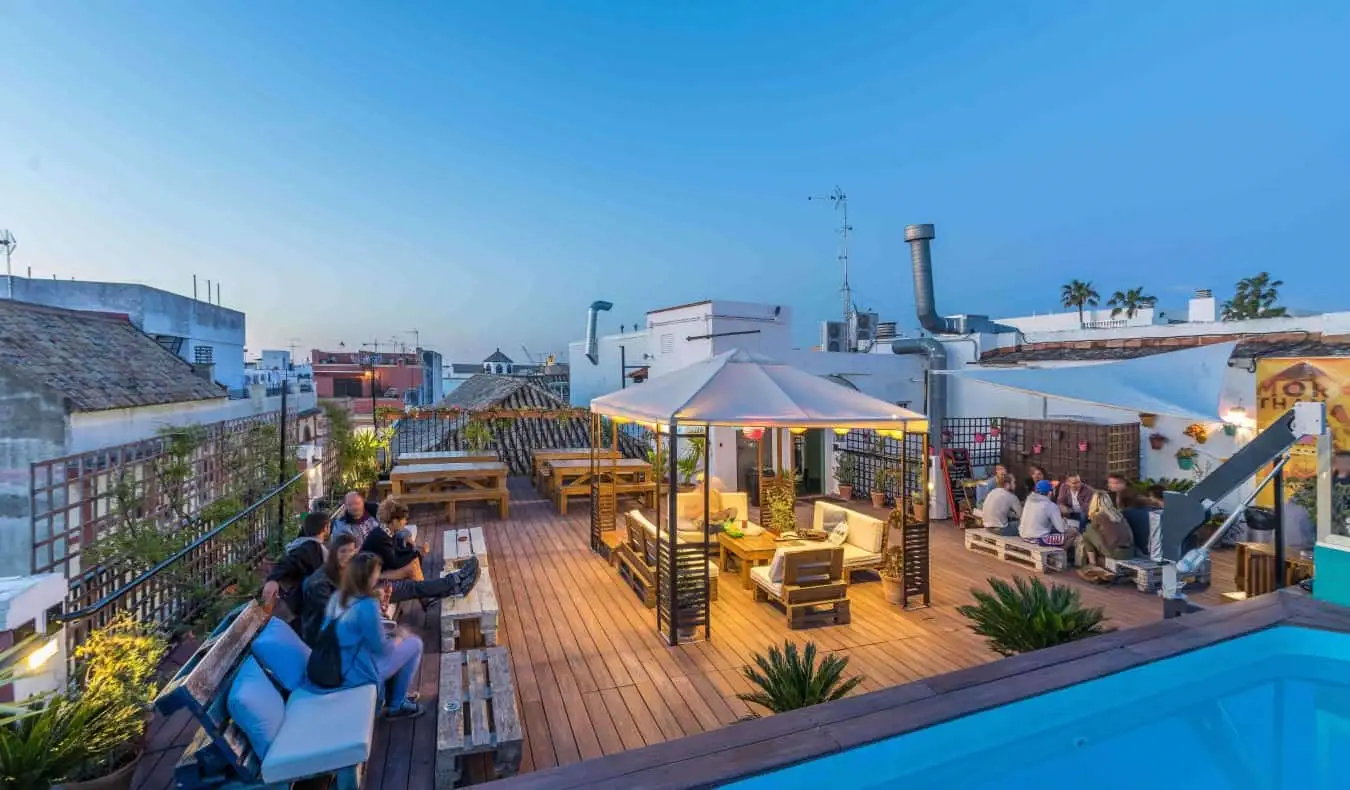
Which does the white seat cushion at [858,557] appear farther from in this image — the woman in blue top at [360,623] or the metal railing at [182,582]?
the metal railing at [182,582]

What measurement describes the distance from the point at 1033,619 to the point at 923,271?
9.32m

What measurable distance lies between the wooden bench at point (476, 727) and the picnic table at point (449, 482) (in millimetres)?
6854

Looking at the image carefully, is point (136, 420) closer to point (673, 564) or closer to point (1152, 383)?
point (673, 564)

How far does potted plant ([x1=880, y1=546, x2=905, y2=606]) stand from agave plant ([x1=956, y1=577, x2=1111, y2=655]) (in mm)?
1416

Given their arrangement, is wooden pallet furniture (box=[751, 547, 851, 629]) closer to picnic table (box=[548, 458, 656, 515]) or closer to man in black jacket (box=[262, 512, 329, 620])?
man in black jacket (box=[262, 512, 329, 620])

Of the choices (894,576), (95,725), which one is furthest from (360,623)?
(894,576)

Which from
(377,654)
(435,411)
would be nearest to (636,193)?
(435,411)

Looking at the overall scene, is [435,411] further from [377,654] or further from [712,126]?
[712,126]

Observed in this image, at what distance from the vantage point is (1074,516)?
8242 mm

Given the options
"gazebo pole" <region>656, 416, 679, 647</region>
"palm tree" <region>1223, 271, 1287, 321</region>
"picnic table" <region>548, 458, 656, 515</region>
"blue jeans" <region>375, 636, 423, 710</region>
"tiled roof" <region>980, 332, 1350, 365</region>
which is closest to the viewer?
"blue jeans" <region>375, 636, 423, 710</region>

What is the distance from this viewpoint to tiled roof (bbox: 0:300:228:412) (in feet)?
23.5

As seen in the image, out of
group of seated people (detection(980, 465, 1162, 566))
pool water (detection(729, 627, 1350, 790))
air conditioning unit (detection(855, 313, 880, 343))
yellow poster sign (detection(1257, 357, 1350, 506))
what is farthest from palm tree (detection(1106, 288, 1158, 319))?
pool water (detection(729, 627, 1350, 790))

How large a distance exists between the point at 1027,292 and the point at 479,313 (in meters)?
80.5

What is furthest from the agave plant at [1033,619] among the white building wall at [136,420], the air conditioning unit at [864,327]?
the air conditioning unit at [864,327]
